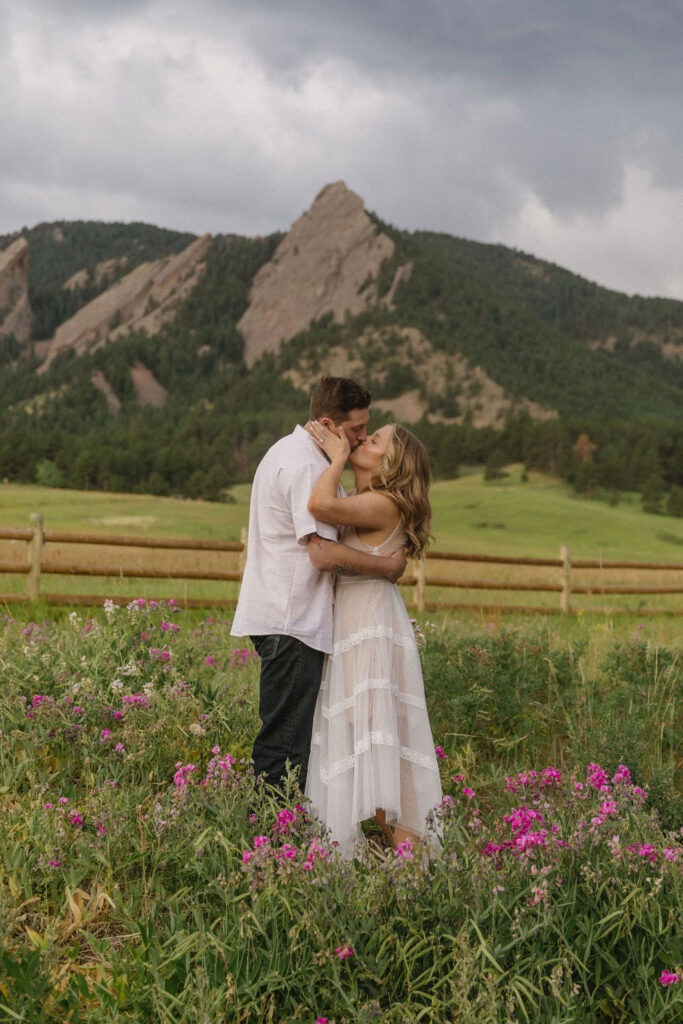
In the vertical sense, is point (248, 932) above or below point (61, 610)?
above

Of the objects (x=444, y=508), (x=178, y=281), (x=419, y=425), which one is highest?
(x=178, y=281)

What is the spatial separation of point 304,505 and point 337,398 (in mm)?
459

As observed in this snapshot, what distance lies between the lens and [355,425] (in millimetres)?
3234

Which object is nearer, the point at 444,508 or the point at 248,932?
the point at 248,932

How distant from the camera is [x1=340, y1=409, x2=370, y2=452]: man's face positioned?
321 cm

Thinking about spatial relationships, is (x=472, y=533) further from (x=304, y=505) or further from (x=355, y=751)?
(x=304, y=505)

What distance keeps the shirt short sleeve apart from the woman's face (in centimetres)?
25

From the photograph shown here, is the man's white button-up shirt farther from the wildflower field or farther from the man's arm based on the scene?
the wildflower field

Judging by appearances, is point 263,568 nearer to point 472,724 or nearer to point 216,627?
point 472,724

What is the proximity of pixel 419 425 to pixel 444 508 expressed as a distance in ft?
148

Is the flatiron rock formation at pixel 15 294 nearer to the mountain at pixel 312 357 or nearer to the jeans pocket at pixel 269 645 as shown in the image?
the mountain at pixel 312 357

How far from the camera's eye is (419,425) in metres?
85.7

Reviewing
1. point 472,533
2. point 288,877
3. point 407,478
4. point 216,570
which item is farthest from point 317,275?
point 288,877

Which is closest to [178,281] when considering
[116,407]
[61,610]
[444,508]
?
[116,407]
